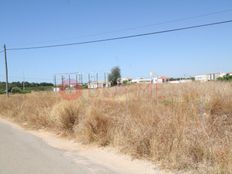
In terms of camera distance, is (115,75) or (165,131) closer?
(165,131)

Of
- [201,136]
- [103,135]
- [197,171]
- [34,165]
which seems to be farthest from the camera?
[103,135]

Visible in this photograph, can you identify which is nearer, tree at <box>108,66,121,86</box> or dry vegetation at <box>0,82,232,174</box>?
dry vegetation at <box>0,82,232,174</box>

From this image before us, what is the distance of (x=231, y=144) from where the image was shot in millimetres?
6535

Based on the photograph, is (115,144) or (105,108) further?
(105,108)

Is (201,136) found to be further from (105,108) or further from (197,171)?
(105,108)

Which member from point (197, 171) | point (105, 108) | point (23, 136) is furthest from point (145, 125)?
point (23, 136)

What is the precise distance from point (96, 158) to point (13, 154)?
7.92 ft

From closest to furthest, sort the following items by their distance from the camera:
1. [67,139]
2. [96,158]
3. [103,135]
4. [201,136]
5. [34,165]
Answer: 1. [201,136]
2. [34,165]
3. [96,158]
4. [103,135]
5. [67,139]

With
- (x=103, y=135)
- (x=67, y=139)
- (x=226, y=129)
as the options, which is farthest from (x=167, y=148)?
(x=67, y=139)

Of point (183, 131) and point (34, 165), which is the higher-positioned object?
point (183, 131)

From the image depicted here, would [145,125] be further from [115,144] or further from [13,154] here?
[13,154]

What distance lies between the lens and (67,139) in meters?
11.6

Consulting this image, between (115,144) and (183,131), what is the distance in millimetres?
2220

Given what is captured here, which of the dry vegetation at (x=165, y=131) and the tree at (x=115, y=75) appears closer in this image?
the dry vegetation at (x=165, y=131)
